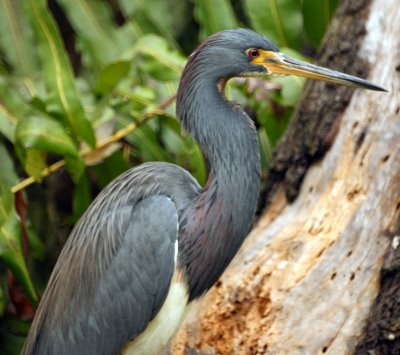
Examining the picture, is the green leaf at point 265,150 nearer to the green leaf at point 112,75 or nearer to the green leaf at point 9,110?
the green leaf at point 112,75

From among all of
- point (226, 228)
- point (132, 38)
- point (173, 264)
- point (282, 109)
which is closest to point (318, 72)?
point (226, 228)

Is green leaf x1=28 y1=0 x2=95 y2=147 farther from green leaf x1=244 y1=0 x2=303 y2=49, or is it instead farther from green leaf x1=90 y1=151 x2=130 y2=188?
green leaf x1=244 y1=0 x2=303 y2=49

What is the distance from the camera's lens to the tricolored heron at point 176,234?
11.9 ft

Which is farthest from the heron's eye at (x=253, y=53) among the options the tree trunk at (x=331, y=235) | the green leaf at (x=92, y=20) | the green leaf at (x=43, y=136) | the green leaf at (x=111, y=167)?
the green leaf at (x=92, y=20)

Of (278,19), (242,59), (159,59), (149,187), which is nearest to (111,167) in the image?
(159,59)

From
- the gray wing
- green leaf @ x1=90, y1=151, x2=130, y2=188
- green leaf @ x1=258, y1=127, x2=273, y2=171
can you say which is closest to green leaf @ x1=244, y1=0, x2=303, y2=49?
green leaf @ x1=258, y1=127, x2=273, y2=171

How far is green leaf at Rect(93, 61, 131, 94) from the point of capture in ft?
15.8

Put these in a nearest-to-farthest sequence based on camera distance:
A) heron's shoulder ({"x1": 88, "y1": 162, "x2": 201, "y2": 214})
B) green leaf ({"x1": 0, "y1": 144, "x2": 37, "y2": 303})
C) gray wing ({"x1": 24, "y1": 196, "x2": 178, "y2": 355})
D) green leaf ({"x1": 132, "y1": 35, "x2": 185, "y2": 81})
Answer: gray wing ({"x1": 24, "y1": 196, "x2": 178, "y2": 355}) < heron's shoulder ({"x1": 88, "y1": 162, "x2": 201, "y2": 214}) < green leaf ({"x1": 0, "y1": 144, "x2": 37, "y2": 303}) < green leaf ({"x1": 132, "y1": 35, "x2": 185, "y2": 81})

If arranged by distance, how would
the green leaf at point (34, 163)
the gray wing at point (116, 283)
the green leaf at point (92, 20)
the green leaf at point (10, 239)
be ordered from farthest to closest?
the green leaf at point (92, 20)
the green leaf at point (34, 163)
the green leaf at point (10, 239)
the gray wing at point (116, 283)

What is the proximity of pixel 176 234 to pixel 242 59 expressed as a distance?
0.75 m

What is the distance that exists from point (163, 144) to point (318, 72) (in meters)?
1.78

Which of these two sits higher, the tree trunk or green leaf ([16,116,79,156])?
green leaf ([16,116,79,156])

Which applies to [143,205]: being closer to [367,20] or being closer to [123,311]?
[123,311]

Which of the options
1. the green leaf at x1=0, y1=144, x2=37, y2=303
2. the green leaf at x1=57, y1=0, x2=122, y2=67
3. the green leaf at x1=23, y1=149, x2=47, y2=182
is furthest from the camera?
the green leaf at x1=57, y1=0, x2=122, y2=67
